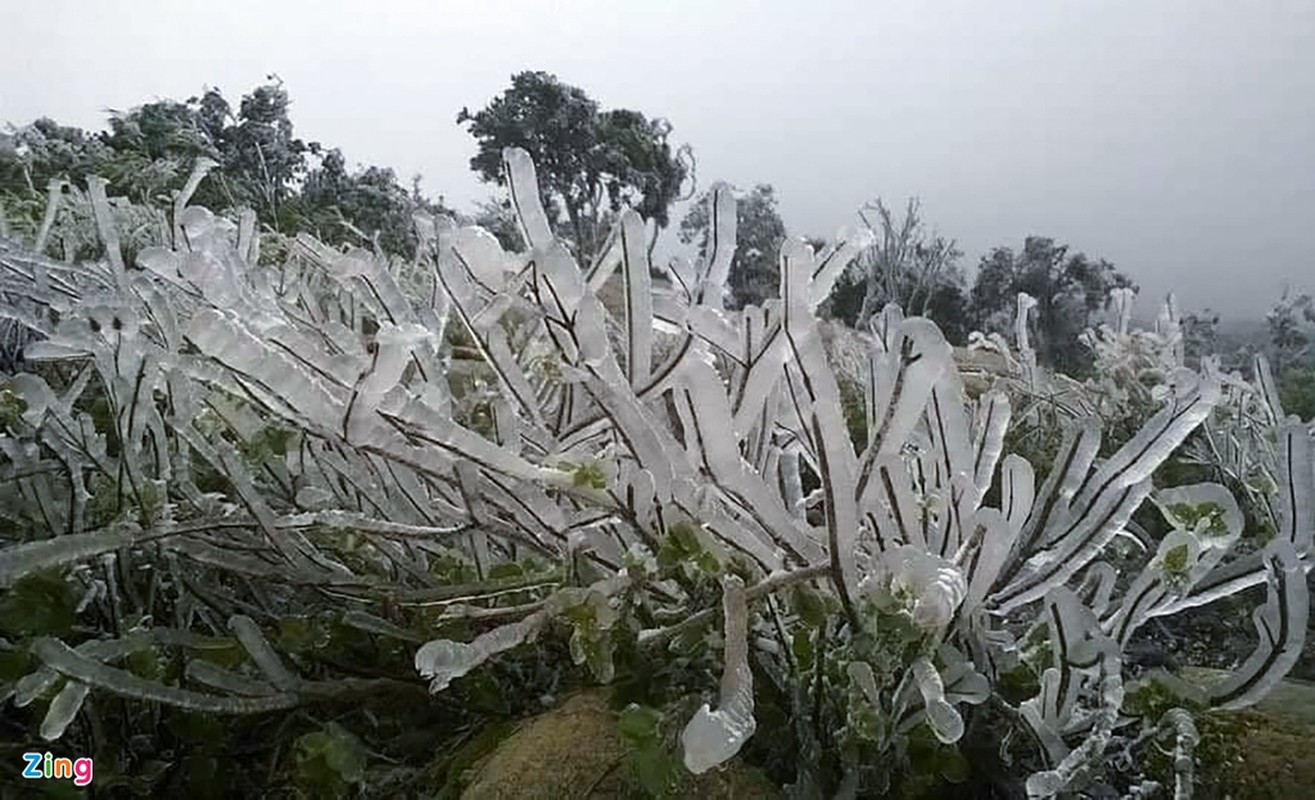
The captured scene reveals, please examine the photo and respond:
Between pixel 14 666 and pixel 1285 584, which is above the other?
pixel 1285 584

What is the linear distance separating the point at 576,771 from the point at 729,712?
6.2 inches

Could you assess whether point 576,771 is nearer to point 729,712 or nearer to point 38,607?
point 729,712

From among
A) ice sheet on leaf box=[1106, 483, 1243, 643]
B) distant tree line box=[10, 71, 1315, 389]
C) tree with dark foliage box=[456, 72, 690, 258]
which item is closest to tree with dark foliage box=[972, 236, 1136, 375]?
distant tree line box=[10, 71, 1315, 389]

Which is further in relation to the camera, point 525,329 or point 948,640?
point 525,329

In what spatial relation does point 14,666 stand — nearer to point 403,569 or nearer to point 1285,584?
point 403,569

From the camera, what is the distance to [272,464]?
0.71 metres

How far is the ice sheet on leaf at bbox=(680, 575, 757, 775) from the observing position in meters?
0.38

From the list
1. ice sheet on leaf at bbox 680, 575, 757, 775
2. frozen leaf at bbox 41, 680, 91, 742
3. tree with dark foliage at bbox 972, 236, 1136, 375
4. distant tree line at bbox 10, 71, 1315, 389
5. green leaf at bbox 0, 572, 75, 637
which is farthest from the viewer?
tree with dark foliage at bbox 972, 236, 1136, 375

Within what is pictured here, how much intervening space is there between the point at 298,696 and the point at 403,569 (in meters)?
0.10

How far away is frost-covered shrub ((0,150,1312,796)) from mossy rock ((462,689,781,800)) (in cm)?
3

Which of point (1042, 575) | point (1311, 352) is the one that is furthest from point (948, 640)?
point (1311, 352)

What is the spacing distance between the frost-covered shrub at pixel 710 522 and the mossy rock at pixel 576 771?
33 mm

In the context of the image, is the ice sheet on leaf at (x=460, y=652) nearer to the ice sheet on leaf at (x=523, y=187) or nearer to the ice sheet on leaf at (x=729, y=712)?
the ice sheet on leaf at (x=729, y=712)

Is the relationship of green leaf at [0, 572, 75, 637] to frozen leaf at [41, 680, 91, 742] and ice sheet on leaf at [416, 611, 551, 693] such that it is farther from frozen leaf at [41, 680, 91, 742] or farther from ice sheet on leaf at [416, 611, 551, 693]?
ice sheet on leaf at [416, 611, 551, 693]
